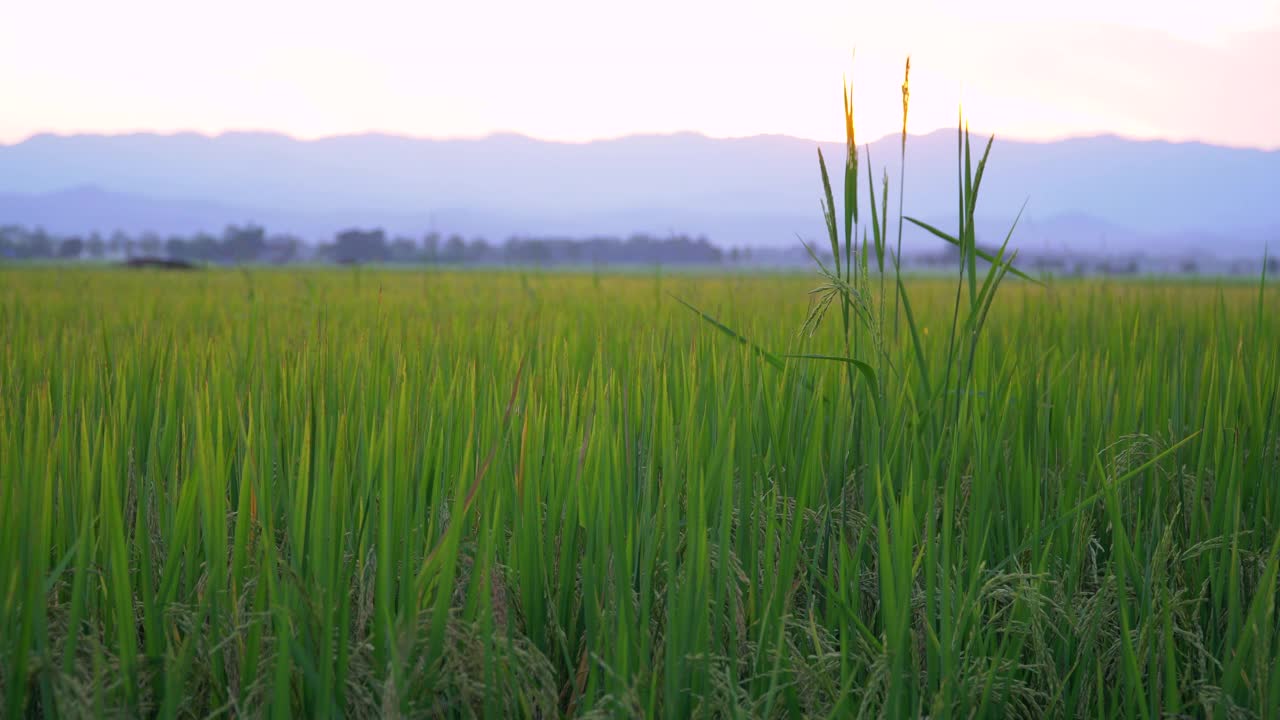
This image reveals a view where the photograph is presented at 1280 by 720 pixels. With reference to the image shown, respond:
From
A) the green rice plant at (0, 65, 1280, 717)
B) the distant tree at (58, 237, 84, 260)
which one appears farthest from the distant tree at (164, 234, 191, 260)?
the green rice plant at (0, 65, 1280, 717)

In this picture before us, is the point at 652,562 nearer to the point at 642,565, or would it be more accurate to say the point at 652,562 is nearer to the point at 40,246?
the point at 642,565

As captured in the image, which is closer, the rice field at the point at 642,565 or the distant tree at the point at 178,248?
the rice field at the point at 642,565

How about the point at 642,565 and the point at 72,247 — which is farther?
the point at 72,247

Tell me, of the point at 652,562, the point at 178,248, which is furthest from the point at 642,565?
the point at 178,248

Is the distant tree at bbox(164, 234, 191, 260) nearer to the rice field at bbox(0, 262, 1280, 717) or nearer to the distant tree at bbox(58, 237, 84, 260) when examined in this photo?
the distant tree at bbox(58, 237, 84, 260)

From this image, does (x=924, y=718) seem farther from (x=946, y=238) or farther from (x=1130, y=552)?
(x=946, y=238)

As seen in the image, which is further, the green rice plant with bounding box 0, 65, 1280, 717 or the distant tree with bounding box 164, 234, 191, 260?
the distant tree with bounding box 164, 234, 191, 260

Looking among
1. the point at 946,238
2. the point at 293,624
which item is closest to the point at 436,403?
the point at 293,624

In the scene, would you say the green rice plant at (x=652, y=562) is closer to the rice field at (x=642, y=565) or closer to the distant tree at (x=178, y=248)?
the rice field at (x=642, y=565)

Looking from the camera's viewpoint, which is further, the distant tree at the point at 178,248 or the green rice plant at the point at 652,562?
the distant tree at the point at 178,248

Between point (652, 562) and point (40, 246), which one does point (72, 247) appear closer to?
point (40, 246)

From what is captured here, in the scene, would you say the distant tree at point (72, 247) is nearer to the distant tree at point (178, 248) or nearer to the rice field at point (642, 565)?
the distant tree at point (178, 248)

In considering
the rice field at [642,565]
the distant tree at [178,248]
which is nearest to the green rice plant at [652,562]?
the rice field at [642,565]

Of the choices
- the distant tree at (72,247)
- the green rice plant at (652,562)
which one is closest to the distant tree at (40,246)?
the distant tree at (72,247)
